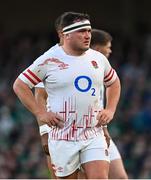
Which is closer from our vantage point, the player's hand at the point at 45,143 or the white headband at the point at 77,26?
the white headband at the point at 77,26

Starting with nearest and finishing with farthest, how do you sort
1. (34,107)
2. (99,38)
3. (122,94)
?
(34,107)
(99,38)
(122,94)

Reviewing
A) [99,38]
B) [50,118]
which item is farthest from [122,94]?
[50,118]

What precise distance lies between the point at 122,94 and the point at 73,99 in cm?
912

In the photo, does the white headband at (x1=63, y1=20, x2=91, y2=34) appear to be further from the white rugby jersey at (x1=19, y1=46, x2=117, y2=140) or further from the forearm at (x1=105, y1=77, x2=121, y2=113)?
the forearm at (x1=105, y1=77, x2=121, y2=113)

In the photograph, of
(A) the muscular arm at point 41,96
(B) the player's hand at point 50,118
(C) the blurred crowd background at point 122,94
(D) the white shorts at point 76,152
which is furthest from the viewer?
(C) the blurred crowd background at point 122,94

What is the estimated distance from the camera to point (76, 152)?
877cm

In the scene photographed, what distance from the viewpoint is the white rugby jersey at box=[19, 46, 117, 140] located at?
870 cm

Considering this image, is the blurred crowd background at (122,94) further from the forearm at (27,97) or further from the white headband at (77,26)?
the white headband at (77,26)

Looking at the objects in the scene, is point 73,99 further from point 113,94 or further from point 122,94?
point 122,94

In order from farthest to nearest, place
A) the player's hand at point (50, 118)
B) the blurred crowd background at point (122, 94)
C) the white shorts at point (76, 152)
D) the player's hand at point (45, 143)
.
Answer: the blurred crowd background at point (122, 94) → the player's hand at point (45, 143) → the white shorts at point (76, 152) → the player's hand at point (50, 118)

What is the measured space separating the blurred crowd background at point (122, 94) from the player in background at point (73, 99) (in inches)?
260

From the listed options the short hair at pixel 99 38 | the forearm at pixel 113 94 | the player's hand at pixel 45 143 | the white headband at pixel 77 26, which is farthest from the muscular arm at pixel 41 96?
the white headband at pixel 77 26

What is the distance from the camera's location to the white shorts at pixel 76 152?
8742mm

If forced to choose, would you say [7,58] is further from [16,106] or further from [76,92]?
[76,92]
